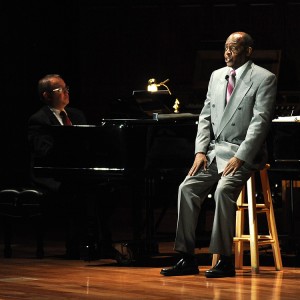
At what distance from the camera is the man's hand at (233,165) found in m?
5.46

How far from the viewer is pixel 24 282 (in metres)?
5.29

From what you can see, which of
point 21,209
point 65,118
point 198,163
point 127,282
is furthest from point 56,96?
point 127,282

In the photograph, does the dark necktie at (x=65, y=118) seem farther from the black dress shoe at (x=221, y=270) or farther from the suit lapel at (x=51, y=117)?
the black dress shoe at (x=221, y=270)

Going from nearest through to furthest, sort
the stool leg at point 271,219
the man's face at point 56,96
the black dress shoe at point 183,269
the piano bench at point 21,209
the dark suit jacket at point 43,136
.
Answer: the black dress shoe at point 183,269, the stool leg at point 271,219, the dark suit jacket at point 43,136, the piano bench at point 21,209, the man's face at point 56,96

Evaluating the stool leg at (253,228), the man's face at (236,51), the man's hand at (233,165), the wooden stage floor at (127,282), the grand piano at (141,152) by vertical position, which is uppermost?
the man's face at (236,51)

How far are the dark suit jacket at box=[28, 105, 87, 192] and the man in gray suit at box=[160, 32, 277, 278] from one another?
127 cm

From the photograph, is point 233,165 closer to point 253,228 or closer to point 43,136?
point 253,228

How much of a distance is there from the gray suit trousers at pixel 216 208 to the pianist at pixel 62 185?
110 centimetres

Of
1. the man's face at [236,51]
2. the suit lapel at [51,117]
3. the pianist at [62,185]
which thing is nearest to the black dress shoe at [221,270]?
the man's face at [236,51]

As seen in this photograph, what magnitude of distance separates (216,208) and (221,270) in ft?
1.11

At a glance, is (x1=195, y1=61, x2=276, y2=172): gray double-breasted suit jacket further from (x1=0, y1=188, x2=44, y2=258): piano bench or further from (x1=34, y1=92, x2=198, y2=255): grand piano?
(x1=0, y1=188, x2=44, y2=258): piano bench

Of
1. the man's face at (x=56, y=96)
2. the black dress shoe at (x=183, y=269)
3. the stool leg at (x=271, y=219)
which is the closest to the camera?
the black dress shoe at (x=183, y=269)

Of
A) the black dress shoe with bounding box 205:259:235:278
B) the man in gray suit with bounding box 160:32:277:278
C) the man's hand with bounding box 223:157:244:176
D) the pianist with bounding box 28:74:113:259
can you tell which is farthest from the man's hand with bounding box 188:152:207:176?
the pianist with bounding box 28:74:113:259

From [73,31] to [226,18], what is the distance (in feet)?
5.22
